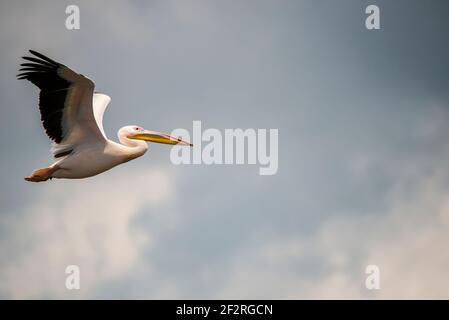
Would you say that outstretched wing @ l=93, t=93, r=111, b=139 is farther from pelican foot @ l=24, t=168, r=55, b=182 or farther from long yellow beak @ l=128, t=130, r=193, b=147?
pelican foot @ l=24, t=168, r=55, b=182

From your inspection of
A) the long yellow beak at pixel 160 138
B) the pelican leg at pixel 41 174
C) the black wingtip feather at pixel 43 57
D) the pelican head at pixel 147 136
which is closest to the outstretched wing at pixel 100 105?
the pelican head at pixel 147 136

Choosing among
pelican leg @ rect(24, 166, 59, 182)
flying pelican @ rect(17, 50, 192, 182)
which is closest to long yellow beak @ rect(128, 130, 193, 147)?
flying pelican @ rect(17, 50, 192, 182)

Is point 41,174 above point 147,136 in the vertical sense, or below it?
below

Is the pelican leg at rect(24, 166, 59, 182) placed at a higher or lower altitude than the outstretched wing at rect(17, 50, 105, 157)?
lower

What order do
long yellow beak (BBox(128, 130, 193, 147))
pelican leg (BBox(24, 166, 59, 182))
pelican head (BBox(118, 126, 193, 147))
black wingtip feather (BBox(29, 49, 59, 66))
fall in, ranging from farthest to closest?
1. long yellow beak (BBox(128, 130, 193, 147))
2. pelican head (BBox(118, 126, 193, 147))
3. pelican leg (BBox(24, 166, 59, 182))
4. black wingtip feather (BBox(29, 49, 59, 66))

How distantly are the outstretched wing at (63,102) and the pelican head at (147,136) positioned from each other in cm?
102

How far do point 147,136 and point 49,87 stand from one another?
104 inches

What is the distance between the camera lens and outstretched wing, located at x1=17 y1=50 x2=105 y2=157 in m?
16.7

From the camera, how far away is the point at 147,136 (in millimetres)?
18953

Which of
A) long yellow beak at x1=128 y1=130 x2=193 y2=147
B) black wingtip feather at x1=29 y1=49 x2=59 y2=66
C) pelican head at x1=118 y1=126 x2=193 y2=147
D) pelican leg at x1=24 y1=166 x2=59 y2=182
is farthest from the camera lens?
long yellow beak at x1=128 y1=130 x2=193 y2=147

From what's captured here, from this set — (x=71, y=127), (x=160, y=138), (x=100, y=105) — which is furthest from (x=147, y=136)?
(x=71, y=127)

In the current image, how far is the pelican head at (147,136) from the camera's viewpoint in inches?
738

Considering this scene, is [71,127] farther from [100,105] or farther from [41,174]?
[100,105]
